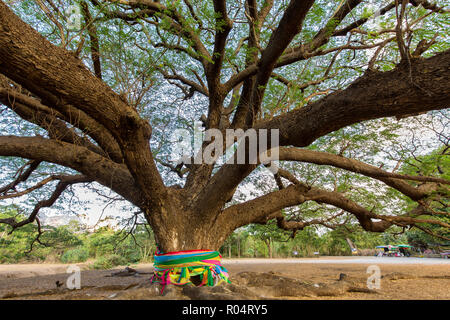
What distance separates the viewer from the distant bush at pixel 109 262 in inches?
389

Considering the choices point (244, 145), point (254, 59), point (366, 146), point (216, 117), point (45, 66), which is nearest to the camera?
point (45, 66)

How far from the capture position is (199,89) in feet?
16.5

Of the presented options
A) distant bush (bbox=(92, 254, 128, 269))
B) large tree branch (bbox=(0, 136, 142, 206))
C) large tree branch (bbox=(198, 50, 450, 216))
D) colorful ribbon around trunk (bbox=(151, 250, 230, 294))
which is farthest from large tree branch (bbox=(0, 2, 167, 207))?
distant bush (bbox=(92, 254, 128, 269))

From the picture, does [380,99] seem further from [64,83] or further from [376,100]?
[64,83]

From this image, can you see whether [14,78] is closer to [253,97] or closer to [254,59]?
[253,97]

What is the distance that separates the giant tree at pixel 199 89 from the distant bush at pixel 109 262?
5.86 m

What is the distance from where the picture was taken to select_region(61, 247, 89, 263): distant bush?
13.3 meters

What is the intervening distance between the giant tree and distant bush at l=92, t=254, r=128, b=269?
5860 mm

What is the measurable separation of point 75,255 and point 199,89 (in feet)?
42.9

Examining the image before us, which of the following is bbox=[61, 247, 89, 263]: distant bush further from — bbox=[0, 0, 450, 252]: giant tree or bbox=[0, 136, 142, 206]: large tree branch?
bbox=[0, 136, 142, 206]: large tree branch

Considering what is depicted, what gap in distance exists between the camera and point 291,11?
6.74ft

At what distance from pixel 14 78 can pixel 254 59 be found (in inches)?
113
